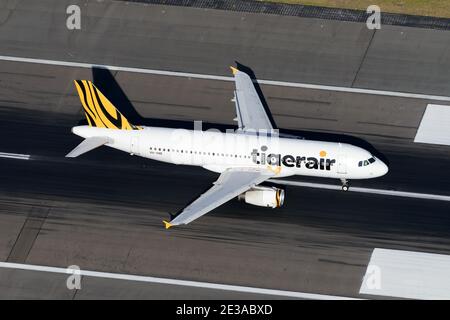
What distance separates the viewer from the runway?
2665 inches

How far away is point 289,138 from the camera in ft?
243

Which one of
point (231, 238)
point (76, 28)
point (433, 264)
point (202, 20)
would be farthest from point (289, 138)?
point (76, 28)

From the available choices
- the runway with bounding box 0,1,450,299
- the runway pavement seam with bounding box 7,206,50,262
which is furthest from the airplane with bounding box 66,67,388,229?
the runway pavement seam with bounding box 7,206,50,262

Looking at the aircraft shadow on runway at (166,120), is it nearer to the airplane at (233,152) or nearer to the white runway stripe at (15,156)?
the airplane at (233,152)

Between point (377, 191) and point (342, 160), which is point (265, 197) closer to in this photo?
point (342, 160)

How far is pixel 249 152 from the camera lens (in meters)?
72.1

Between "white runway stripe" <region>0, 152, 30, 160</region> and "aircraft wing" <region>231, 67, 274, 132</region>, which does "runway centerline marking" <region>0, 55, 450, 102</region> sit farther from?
"white runway stripe" <region>0, 152, 30, 160</region>

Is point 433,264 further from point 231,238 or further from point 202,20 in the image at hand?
point 202,20

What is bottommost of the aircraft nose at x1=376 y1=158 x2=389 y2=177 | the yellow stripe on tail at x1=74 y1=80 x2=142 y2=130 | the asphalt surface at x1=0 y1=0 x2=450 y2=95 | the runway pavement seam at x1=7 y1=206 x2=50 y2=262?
the runway pavement seam at x1=7 y1=206 x2=50 y2=262

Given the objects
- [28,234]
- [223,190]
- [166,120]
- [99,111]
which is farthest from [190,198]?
[28,234]

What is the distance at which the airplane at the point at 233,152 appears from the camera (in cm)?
7112

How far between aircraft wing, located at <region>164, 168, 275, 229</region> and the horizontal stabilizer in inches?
418

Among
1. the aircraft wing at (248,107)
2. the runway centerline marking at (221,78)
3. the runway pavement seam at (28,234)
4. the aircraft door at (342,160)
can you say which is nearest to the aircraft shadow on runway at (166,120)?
the runway centerline marking at (221,78)
